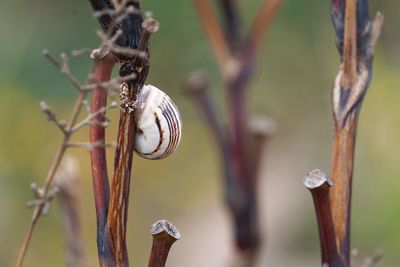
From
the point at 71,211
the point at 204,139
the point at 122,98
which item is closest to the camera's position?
the point at 122,98

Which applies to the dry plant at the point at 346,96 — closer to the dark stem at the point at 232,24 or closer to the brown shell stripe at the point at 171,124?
the brown shell stripe at the point at 171,124

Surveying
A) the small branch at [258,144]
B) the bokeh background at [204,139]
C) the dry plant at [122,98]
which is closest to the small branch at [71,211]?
the dry plant at [122,98]

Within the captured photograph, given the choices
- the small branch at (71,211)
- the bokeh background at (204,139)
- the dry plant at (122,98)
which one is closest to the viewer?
the dry plant at (122,98)

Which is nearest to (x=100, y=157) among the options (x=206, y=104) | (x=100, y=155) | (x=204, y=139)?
(x=100, y=155)

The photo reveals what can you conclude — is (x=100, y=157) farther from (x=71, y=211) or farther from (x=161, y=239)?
(x=71, y=211)

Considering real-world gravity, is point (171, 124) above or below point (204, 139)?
below

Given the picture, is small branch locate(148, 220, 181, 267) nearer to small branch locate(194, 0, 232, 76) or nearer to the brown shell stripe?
the brown shell stripe

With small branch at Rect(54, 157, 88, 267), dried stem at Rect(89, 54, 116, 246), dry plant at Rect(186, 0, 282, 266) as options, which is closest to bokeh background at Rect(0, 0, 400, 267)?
dry plant at Rect(186, 0, 282, 266)
